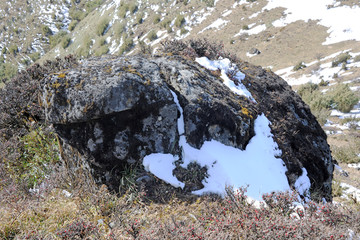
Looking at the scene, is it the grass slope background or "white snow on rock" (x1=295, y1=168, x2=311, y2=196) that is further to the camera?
"white snow on rock" (x1=295, y1=168, x2=311, y2=196)

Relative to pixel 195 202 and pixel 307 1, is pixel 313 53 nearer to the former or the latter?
pixel 307 1

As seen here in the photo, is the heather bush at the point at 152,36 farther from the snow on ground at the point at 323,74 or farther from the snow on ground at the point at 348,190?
the snow on ground at the point at 348,190

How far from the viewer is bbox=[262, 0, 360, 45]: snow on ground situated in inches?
633

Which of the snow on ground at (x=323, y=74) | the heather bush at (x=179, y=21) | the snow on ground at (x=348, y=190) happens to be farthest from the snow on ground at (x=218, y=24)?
the snow on ground at (x=348, y=190)

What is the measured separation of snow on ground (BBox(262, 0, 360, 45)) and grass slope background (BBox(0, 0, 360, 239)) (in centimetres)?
63

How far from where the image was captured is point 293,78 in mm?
13711

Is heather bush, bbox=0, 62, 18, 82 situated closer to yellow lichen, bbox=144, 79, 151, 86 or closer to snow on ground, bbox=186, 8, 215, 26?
snow on ground, bbox=186, 8, 215, 26

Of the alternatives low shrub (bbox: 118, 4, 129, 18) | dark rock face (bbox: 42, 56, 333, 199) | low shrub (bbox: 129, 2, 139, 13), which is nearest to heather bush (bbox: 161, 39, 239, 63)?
dark rock face (bbox: 42, 56, 333, 199)

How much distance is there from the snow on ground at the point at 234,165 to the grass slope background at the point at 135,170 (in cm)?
38

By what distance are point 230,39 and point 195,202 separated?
1811cm

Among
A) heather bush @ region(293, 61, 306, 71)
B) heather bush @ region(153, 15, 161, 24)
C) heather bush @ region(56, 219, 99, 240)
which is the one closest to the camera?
heather bush @ region(56, 219, 99, 240)

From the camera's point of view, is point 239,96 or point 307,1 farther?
point 307,1

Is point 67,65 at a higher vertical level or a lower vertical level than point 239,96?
higher

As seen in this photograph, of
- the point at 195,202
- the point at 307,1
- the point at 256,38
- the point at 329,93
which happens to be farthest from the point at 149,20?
the point at 195,202
